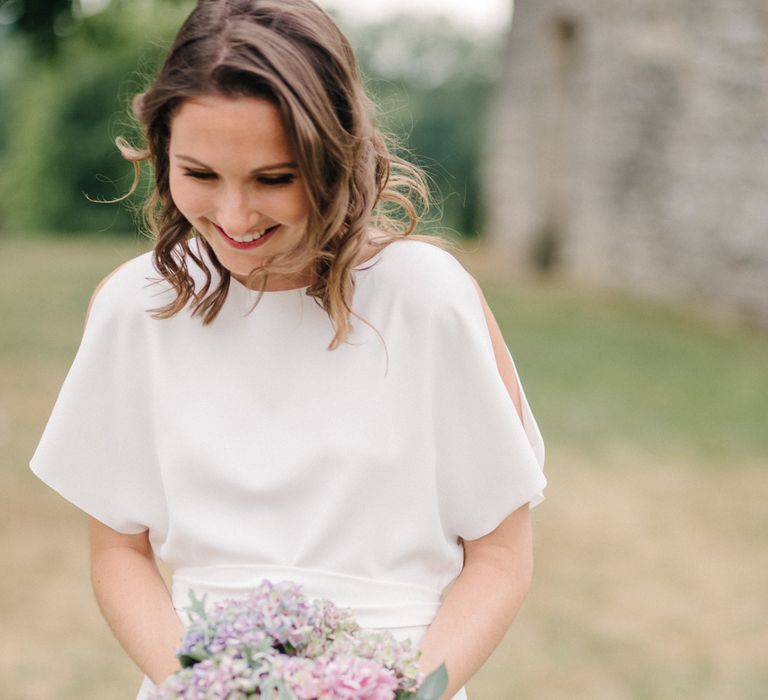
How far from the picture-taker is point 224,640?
1405 millimetres

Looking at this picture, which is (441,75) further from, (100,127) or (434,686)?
(434,686)

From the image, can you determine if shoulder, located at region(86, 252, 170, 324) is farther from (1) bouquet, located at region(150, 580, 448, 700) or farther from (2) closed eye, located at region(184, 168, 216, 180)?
(1) bouquet, located at region(150, 580, 448, 700)

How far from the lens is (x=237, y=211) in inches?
62.8

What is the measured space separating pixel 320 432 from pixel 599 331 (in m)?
9.86

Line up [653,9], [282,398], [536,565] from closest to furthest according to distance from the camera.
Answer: [282,398] < [536,565] < [653,9]

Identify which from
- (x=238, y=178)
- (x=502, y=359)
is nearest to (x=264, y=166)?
(x=238, y=178)

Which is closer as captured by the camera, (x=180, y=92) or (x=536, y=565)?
(x=180, y=92)

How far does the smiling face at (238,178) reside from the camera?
1557 millimetres

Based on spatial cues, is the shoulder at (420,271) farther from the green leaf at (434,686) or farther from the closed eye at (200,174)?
the green leaf at (434,686)

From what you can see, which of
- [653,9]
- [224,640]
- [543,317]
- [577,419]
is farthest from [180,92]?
[653,9]

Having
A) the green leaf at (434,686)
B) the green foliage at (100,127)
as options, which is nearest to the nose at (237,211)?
the green leaf at (434,686)

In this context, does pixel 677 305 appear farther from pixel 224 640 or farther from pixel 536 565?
pixel 224 640

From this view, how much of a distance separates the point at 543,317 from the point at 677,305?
5.09 ft

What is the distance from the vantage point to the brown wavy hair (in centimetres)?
155
